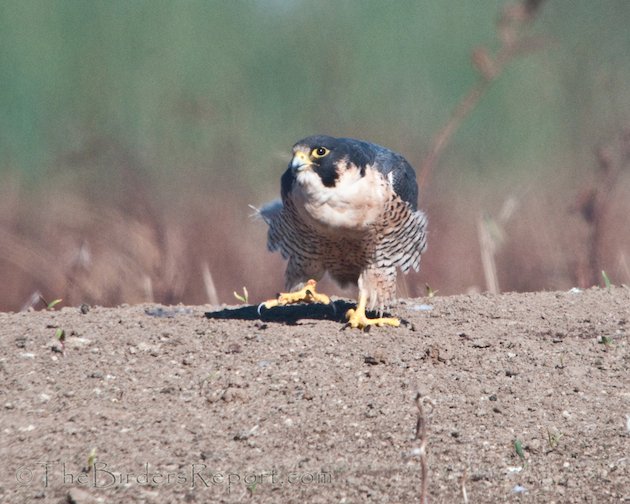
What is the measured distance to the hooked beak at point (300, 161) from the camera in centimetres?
469

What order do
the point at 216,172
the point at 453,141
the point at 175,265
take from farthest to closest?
1. the point at 453,141
2. the point at 216,172
3. the point at 175,265

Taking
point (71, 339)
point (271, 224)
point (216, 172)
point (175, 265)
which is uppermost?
point (216, 172)

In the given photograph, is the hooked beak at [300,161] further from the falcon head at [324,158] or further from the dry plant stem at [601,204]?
the dry plant stem at [601,204]

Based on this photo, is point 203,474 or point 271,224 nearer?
point 203,474

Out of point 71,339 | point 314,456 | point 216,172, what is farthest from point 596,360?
point 216,172

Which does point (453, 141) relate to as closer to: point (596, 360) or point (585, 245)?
point (585, 245)

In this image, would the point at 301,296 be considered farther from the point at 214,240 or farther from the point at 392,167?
the point at 214,240

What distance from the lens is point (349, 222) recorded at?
4738 mm

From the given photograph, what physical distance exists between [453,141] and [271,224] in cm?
315

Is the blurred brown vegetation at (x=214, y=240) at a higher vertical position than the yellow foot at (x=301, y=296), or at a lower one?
higher

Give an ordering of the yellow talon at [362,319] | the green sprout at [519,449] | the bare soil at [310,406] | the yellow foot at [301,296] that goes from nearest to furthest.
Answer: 1. the bare soil at [310,406]
2. the green sprout at [519,449]
3. the yellow talon at [362,319]
4. the yellow foot at [301,296]

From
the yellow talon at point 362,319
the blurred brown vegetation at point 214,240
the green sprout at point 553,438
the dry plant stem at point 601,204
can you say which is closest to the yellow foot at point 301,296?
the yellow talon at point 362,319

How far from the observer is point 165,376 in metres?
4.16

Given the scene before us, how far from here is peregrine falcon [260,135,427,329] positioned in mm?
4734
